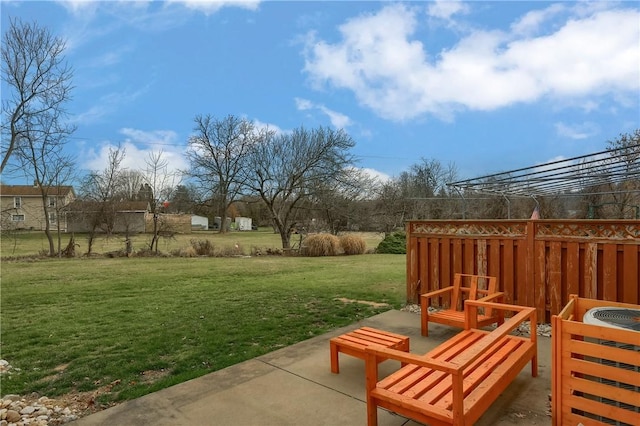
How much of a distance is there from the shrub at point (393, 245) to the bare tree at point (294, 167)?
→ 4916mm

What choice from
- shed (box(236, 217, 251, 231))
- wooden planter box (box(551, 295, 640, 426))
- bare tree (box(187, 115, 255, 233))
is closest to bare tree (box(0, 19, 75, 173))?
bare tree (box(187, 115, 255, 233))

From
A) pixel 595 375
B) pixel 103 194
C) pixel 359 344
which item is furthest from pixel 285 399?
pixel 103 194

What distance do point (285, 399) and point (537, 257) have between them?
3.88m

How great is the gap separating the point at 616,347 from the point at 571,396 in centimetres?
40

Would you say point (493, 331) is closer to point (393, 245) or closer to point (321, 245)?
point (321, 245)

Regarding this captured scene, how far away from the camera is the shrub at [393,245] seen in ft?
63.5

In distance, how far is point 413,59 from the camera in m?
10.7

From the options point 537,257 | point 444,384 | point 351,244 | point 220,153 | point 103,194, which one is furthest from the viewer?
point 220,153

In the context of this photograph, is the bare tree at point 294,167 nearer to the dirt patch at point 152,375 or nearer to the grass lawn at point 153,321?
the grass lawn at point 153,321

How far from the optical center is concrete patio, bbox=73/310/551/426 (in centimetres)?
257

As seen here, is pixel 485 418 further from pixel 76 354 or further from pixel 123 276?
pixel 123 276

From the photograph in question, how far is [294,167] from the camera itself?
21.6 meters

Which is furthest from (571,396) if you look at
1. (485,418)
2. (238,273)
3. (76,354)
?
(238,273)

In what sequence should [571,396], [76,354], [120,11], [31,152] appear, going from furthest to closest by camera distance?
1. [31,152]
2. [120,11]
3. [76,354]
4. [571,396]
